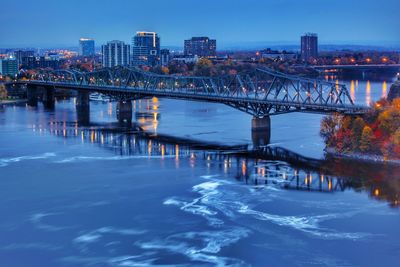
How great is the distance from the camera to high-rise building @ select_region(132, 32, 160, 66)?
99.7 metres

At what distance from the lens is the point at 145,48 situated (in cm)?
10812

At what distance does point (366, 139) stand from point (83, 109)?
22488mm

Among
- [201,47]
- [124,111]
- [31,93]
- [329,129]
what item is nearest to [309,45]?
[201,47]

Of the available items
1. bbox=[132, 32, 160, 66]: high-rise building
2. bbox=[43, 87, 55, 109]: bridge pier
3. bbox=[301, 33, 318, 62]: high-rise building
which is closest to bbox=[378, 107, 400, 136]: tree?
bbox=[43, 87, 55, 109]: bridge pier

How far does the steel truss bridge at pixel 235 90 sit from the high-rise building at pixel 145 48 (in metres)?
43.5

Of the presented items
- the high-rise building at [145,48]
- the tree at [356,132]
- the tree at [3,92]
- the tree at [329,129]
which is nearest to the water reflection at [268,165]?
the tree at [356,132]

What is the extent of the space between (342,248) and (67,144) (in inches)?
577

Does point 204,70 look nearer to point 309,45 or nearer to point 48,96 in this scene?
point 48,96

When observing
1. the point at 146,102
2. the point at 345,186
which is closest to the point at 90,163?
the point at 345,186

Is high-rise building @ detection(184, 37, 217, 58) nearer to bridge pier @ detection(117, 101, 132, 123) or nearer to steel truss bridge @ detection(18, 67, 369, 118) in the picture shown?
steel truss bridge @ detection(18, 67, 369, 118)

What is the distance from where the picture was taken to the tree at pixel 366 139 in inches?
818

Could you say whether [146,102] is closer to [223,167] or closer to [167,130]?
[167,130]

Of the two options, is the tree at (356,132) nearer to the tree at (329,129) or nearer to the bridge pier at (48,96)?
the tree at (329,129)

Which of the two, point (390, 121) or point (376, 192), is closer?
point (376, 192)
